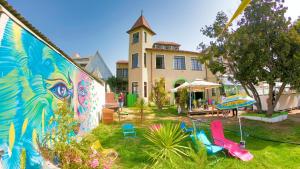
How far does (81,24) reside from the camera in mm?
13281

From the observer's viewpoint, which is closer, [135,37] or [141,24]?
[141,24]

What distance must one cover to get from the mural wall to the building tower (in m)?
21.5

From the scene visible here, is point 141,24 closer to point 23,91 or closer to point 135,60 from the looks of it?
point 135,60

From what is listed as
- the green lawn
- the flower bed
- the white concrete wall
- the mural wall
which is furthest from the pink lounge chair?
the white concrete wall

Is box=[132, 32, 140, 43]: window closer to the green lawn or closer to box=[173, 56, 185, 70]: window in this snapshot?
box=[173, 56, 185, 70]: window

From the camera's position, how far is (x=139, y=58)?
27297 mm

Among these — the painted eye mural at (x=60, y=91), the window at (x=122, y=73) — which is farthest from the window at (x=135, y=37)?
the painted eye mural at (x=60, y=91)

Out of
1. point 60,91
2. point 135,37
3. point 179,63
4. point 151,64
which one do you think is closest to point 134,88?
point 151,64

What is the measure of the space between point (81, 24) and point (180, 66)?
19.2 metres

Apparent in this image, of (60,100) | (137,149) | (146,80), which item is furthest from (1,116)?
(146,80)

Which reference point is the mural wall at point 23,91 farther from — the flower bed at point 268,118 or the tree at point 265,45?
the flower bed at point 268,118

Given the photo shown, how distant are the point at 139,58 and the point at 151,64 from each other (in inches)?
80.5

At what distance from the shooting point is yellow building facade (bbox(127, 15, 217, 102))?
2728 centimetres

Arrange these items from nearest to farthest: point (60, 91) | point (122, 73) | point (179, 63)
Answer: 1. point (60, 91)
2. point (179, 63)
3. point (122, 73)
